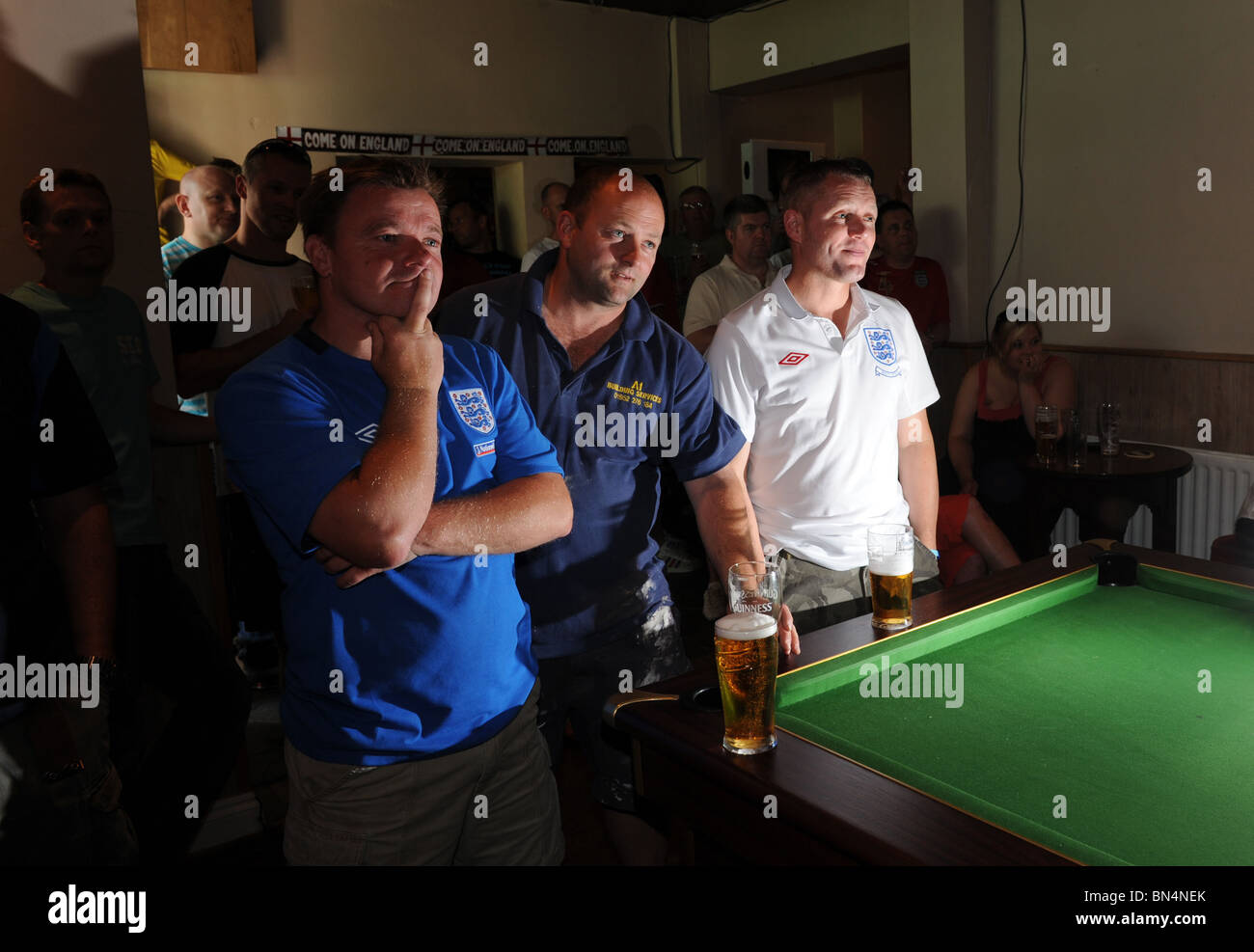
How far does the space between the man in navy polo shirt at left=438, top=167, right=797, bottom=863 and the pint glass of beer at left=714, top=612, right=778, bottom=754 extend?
2.32 ft

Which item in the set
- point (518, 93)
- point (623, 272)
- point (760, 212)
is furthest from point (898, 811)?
point (518, 93)

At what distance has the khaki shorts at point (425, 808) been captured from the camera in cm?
142

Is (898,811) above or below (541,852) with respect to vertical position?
above

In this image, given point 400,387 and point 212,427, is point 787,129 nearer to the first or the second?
point 212,427

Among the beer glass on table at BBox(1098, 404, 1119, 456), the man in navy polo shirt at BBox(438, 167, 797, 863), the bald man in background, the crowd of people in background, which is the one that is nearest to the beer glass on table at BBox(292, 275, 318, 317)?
the crowd of people in background

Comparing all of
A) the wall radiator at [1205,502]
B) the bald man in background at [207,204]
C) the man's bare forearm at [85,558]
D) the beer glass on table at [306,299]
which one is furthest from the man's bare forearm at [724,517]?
the wall radiator at [1205,502]

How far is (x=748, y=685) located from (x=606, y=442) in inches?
31.2

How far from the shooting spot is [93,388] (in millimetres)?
2307

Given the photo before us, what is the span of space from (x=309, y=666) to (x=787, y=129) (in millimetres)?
7428
